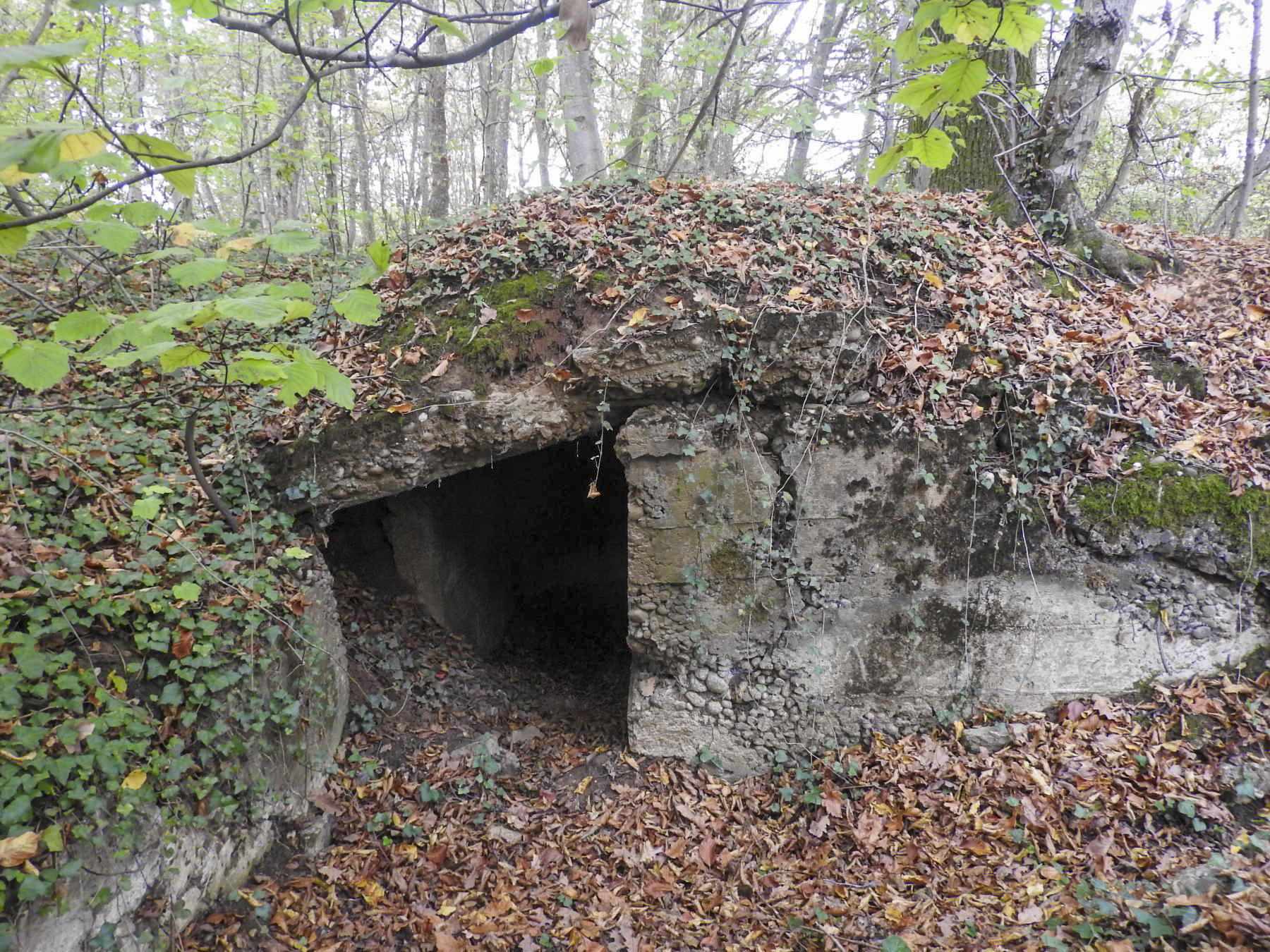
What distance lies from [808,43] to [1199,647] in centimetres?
1018

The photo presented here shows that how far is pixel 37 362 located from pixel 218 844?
278 centimetres

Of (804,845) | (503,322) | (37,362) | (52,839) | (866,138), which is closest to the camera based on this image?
(37,362)

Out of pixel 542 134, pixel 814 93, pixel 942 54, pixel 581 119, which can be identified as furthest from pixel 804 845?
pixel 542 134

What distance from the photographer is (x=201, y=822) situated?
3.55 metres

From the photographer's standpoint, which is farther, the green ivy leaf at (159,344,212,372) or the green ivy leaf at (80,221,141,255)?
the green ivy leaf at (159,344,212,372)

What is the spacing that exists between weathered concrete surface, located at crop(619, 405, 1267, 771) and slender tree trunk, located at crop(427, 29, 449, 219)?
6.20 m

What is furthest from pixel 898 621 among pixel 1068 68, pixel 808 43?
pixel 808 43

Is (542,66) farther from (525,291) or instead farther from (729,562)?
(729,562)

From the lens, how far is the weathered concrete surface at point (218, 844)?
9.96ft

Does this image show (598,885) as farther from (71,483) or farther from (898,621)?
(71,483)

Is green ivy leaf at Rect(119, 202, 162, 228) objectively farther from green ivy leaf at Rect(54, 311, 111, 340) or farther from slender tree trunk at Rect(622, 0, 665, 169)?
slender tree trunk at Rect(622, 0, 665, 169)

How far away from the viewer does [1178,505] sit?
14.2ft

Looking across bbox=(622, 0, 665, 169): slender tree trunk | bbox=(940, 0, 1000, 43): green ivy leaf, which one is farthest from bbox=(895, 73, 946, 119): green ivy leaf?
bbox=(622, 0, 665, 169): slender tree trunk

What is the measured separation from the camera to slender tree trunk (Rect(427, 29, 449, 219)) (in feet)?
29.5
